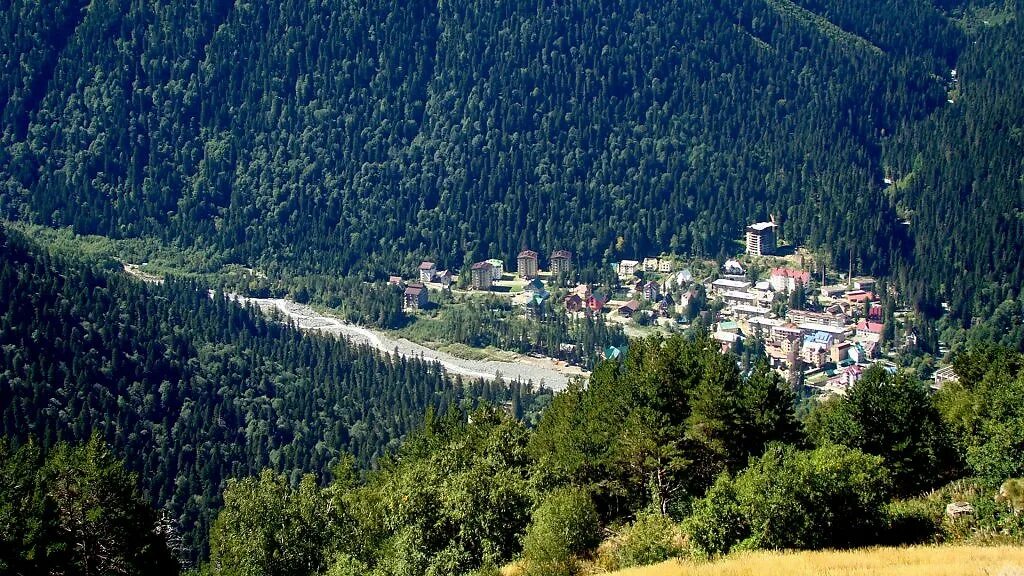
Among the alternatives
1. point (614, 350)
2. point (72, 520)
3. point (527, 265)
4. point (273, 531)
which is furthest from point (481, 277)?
point (72, 520)

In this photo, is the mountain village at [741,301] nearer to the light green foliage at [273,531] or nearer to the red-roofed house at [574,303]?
the red-roofed house at [574,303]

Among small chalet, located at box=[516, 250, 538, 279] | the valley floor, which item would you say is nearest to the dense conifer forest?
the valley floor

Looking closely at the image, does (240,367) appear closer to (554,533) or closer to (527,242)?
(527,242)

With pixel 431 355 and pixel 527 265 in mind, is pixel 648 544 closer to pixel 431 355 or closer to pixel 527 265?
pixel 431 355

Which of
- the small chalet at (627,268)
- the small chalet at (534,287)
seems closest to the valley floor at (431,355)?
the small chalet at (534,287)

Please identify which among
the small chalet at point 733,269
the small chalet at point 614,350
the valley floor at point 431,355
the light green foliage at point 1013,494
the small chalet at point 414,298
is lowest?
the valley floor at point 431,355

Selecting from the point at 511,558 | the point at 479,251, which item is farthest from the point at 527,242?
the point at 511,558
